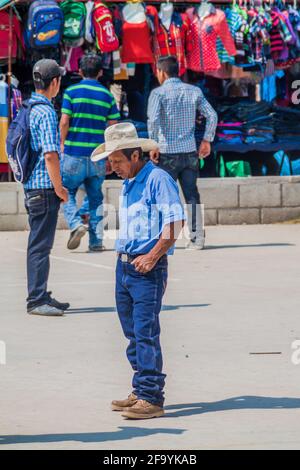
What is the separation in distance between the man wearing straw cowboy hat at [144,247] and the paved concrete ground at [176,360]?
19cm

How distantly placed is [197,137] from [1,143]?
2.34 metres

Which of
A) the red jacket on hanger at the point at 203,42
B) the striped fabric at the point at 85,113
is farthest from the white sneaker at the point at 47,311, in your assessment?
the red jacket on hanger at the point at 203,42

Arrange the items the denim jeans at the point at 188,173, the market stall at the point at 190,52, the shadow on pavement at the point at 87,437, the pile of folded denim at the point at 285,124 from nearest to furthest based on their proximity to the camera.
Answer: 1. the shadow on pavement at the point at 87,437
2. the denim jeans at the point at 188,173
3. the market stall at the point at 190,52
4. the pile of folded denim at the point at 285,124

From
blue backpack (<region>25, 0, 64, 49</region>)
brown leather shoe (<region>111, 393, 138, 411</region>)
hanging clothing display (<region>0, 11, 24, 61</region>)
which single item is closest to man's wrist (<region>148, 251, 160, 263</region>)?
brown leather shoe (<region>111, 393, 138, 411</region>)

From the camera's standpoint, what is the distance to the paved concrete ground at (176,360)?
703cm

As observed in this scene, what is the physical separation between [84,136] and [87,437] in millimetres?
7711

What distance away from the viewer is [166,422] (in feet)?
24.0

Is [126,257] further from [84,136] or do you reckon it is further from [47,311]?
[84,136]

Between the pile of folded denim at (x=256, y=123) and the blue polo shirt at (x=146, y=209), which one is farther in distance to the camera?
the pile of folded denim at (x=256, y=123)

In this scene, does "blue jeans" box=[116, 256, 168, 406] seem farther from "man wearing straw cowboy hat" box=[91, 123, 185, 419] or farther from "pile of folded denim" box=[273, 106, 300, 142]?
"pile of folded denim" box=[273, 106, 300, 142]

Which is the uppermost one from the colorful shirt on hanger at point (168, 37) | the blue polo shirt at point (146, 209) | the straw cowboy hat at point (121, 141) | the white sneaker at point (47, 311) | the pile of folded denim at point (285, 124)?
the colorful shirt on hanger at point (168, 37)

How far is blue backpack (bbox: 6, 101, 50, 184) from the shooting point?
Result: 1055cm

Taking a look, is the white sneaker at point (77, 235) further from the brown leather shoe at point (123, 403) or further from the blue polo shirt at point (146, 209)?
the brown leather shoe at point (123, 403)

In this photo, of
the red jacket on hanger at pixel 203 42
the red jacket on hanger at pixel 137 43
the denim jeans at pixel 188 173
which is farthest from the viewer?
the red jacket on hanger at pixel 203 42
